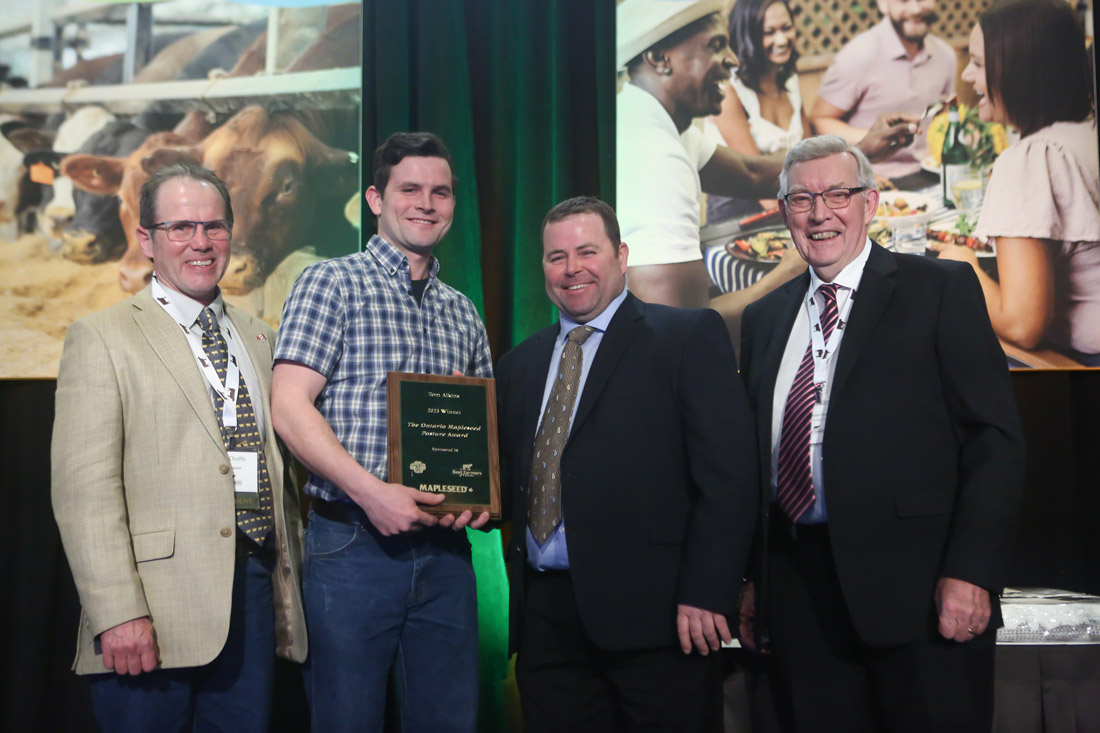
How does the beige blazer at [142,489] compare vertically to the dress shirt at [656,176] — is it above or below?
below

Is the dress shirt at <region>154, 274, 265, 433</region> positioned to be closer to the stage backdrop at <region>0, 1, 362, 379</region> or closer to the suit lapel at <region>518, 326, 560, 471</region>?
the suit lapel at <region>518, 326, 560, 471</region>

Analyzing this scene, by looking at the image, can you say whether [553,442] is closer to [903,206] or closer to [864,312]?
[864,312]

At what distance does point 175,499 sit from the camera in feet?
6.22

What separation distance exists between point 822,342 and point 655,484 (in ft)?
1.72

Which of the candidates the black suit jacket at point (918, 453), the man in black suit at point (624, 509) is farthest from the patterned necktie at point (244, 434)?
the black suit jacket at point (918, 453)

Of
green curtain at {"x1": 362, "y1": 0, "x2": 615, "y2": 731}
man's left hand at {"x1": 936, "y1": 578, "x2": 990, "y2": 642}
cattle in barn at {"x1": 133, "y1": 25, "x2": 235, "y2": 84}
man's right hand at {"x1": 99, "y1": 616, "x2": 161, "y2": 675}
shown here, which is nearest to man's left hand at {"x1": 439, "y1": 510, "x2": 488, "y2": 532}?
man's right hand at {"x1": 99, "y1": 616, "x2": 161, "y2": 675}

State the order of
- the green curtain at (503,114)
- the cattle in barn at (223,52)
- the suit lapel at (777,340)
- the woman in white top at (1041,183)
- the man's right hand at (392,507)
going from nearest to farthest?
the man's right hand at (392,507) < the suit lapel at (777,340) < the woman in white top at (1041,183) < the green curtain at (503,114) < the cattle in barn at (223,52)

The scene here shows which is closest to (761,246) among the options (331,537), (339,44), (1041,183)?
(1041,183)

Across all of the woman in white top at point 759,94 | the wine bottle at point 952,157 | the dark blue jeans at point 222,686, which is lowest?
the dark blue jeans at point 222,686

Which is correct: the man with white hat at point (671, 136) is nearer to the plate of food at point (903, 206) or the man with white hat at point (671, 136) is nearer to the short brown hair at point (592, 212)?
the plate of food at point (903, 206)

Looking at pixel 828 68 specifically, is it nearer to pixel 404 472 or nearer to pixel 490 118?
pixel 490 118

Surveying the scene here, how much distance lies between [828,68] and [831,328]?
190cm

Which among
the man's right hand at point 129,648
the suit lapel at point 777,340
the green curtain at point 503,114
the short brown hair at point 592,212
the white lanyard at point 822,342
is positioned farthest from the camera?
the green curtain at point 503,114

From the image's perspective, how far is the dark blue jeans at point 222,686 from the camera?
1.86 m
